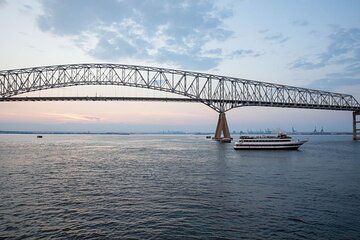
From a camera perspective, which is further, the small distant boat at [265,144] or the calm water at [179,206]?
the small distant boat at [265,144]

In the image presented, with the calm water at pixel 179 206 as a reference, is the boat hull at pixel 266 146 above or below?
above

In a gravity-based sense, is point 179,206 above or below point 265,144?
below

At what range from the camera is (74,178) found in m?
24.8

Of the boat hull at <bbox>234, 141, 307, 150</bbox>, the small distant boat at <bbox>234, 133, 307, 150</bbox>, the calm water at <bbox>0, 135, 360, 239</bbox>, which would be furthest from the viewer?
the small distant boat at <bbox>234, 133, 307, 150</bbox>

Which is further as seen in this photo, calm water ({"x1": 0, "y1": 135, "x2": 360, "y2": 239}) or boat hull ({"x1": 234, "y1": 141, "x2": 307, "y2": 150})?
boat hull ({"x1": 234, "y1": 141, "x2": 307, "y2": 150})

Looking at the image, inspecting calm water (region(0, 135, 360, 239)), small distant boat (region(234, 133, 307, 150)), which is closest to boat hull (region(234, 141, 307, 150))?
small distant boat (region(234, 133, 307, 150))

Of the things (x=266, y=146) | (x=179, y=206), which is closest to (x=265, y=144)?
(x=266, y=146)

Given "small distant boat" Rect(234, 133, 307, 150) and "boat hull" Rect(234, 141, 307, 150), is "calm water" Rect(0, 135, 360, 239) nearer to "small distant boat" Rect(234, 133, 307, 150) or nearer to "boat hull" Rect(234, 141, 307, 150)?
"boat hull" Rect(234, 141, 307, 150)

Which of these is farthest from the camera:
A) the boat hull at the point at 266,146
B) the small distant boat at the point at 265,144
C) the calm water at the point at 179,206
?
the small distant boat at the point at 265,144

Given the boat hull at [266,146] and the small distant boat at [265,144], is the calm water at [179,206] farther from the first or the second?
the small distant boat at [265,144]

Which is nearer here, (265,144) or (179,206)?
(179,206)

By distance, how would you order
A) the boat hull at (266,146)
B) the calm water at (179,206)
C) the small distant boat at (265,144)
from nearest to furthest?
the calm water at (179,206) < the boat hull at (266,146) < the small distant boat at (265,144)

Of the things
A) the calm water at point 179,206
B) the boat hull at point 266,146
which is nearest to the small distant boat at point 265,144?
the boat hull at point 266,146

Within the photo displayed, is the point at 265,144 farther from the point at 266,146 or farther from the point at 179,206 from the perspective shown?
the point at 179,206
